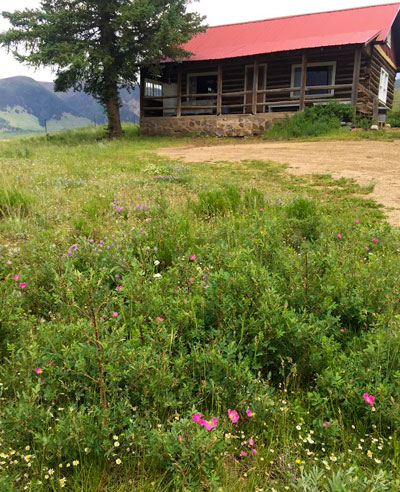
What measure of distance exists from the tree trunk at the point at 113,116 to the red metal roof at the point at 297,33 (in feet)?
15.6

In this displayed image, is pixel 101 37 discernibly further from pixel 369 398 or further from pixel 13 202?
pixel 369 398

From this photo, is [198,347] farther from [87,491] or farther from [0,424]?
[0,424]

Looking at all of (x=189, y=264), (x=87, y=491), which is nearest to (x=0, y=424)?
(x=87, y=491)

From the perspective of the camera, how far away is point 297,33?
69.5ft

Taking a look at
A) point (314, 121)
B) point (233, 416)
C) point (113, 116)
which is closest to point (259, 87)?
point (314, 121)

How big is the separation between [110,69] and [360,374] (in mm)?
19953

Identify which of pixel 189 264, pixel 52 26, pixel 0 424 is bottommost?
pixel 0 424

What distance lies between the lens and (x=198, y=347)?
7.18 ft

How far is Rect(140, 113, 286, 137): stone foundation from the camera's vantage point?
19.6 metres

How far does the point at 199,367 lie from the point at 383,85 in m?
27.5

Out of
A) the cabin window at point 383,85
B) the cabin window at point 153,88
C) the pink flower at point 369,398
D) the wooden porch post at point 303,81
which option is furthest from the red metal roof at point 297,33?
the pink flower at point 369,398

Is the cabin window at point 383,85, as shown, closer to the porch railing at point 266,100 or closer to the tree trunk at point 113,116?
the porch railing at point 266,100

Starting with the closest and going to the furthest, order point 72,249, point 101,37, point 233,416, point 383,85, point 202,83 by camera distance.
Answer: point 233,416, point 72,249, point 101,37, point 383,85, point 202,83

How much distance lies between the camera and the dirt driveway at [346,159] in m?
7.02
